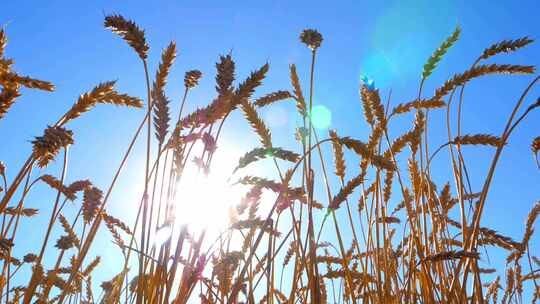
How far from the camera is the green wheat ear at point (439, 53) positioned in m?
2.85

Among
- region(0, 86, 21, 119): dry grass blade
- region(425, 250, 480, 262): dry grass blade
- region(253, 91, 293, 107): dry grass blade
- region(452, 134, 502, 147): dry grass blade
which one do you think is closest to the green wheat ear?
region(452, 134, 502, 147): dry grass blade

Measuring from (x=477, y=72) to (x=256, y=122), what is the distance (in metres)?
1.48

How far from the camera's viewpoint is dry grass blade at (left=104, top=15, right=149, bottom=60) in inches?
74.7

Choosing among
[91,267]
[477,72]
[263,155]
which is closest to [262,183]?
[263,155]

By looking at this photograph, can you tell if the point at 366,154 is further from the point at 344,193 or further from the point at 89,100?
the point at 89,100

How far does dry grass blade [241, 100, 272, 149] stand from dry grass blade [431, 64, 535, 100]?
48.4 inches

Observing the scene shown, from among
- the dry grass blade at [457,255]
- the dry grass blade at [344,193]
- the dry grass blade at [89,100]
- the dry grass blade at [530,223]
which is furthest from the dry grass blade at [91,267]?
the dry grass blade at [530,223]

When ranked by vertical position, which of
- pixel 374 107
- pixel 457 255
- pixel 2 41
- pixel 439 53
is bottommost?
pixel 457 255

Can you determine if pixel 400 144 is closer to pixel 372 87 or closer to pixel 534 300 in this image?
pixel 372 87

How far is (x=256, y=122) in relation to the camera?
96.9 inches

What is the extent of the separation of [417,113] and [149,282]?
2036 mm

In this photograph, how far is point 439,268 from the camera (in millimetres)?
2133

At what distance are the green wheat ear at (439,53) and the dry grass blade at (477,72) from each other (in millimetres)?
159

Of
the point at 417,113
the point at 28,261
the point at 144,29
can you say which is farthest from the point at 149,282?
the point at 28,261
